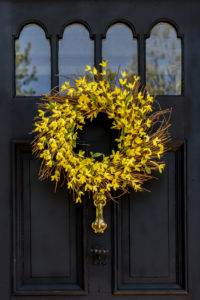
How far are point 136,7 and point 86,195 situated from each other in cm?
147

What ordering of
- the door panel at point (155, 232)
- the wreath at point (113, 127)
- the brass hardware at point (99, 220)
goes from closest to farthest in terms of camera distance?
1. the wreath at point (113, 127)
2. the brass hardware at point (99, 220)
3. the door panel at point (155, 232)

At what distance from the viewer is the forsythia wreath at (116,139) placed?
1.92 metres

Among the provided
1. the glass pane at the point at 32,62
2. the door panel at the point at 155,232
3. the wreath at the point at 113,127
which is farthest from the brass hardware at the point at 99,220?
the glass pane at the point at 32,62

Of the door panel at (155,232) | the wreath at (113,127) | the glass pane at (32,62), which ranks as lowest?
the door panel at (155,232)

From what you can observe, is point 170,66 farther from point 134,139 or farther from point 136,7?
point 134,139

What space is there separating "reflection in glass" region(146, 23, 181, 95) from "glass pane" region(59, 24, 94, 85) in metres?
0.46

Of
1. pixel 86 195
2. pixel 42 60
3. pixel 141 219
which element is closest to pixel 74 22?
pixel 42 60

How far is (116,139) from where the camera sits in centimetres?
204

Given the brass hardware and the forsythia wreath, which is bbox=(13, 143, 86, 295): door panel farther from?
the forsythia wreath

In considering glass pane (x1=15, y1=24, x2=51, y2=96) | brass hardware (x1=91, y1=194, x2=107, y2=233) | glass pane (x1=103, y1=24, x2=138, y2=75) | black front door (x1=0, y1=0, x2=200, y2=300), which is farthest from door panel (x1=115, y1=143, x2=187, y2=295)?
glass pane (x1=15, y1=24, x2=51, y2=96)

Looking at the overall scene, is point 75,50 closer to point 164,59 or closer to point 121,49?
point 121,49

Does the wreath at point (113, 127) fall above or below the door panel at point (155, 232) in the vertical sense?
above

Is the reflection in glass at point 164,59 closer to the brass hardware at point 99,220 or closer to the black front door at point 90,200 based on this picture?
the black front door at point 90,200

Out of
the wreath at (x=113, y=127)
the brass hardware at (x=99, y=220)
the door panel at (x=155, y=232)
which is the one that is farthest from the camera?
the door panel at (x=155, y=232)
